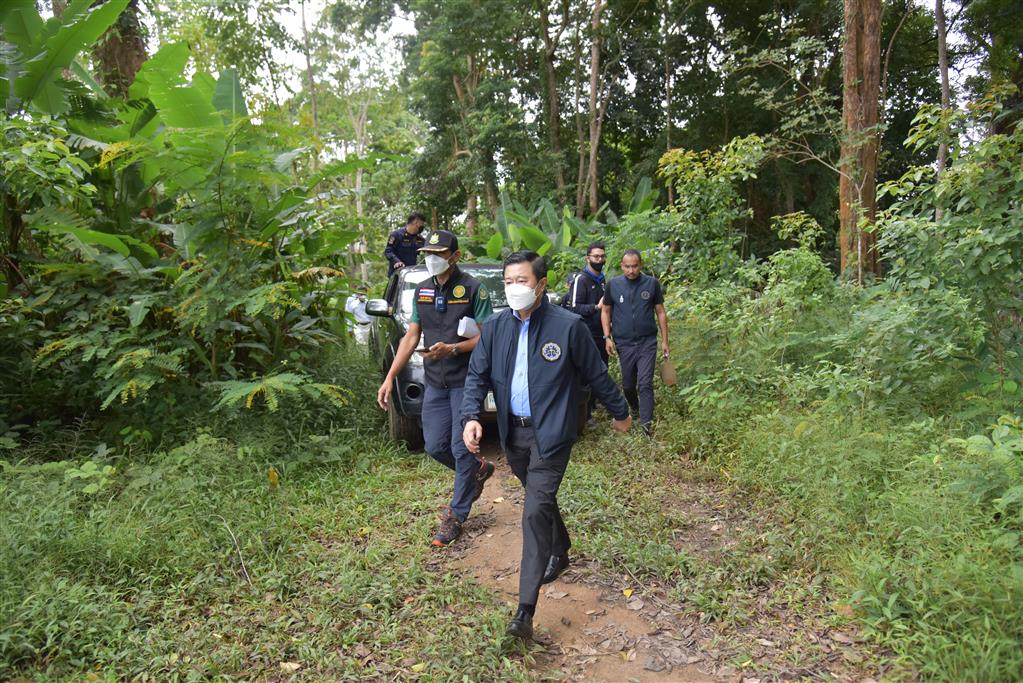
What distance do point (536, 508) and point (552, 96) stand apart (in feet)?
61.7

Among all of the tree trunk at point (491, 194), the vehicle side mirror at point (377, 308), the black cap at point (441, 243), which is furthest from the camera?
the tree trunk at point (491, 194)

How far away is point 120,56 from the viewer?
8.60 m

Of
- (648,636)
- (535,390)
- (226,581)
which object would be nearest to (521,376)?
(535,390)

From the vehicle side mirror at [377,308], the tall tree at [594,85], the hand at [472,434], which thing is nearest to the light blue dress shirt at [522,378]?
the hand at [472,434]

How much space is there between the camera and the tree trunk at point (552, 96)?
19797mm

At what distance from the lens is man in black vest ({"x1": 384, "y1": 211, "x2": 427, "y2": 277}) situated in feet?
28.5

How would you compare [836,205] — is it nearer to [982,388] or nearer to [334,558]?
[982,388]

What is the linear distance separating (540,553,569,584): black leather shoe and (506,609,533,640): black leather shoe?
0.51 metres

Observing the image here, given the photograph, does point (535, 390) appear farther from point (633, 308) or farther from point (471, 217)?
point (471, 217)

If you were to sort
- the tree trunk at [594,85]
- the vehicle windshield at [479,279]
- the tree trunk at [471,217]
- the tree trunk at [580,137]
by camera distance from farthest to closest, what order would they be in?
the tree trunk at [471,217] → the tree trunk at [580,137] → the tree trunk at [594,85] → the vehicle windshield at [479,279]

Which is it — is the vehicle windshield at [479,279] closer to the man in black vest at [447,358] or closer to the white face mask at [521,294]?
the man in black vest at [447,358]

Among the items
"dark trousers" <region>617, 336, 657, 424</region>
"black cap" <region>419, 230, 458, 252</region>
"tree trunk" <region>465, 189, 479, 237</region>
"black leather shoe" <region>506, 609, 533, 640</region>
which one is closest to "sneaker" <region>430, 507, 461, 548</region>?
"black leather shoe" <region>506, 609, 533, 640</region>

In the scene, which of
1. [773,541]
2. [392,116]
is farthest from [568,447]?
[392,116]

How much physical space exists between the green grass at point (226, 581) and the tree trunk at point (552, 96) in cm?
1634
